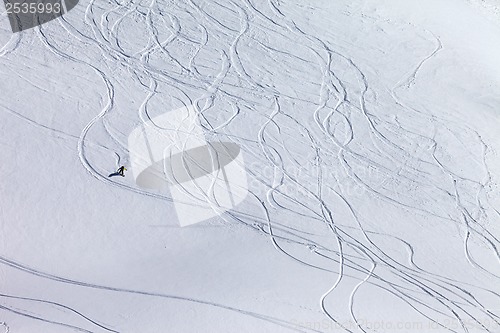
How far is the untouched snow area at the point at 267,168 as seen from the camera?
34.4ft

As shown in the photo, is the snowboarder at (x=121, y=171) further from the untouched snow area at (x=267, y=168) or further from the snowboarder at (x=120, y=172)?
the untouched snow area at (x=267, y=168)

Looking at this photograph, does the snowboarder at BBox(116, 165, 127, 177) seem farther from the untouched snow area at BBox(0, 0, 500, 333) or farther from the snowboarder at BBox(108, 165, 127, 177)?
the untouched snow area at BBox(0, 0, 500, 333)

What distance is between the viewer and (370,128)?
13281mm

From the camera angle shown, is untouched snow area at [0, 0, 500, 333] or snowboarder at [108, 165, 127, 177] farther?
snowboarder at [108, 165, 127, 177]

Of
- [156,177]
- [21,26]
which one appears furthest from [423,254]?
[21,26]

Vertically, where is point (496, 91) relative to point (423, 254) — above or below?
above

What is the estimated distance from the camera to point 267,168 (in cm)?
1252

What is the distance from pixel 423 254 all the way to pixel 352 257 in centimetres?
115

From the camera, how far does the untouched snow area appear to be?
10.5 meters

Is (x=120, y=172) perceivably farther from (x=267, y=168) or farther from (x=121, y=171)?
(x=267, y=168)

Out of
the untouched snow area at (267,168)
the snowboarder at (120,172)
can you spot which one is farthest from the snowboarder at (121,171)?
the untouched snow area at (267,168)

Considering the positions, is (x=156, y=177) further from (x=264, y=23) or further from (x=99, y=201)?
(x=264, y=23)

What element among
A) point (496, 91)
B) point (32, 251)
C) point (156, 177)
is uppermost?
point (496, 91)

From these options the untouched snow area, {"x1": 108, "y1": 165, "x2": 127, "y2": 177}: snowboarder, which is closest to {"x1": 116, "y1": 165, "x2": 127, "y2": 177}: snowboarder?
{"x1": 108, "y1": 165, "x2": 127, "y2": 177}: snowboarder
